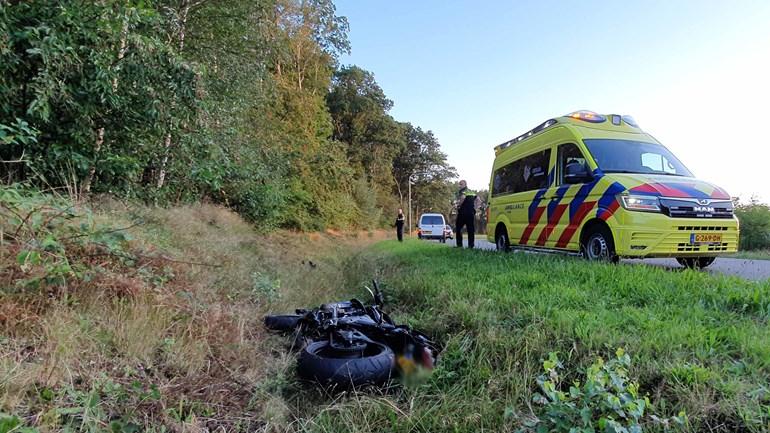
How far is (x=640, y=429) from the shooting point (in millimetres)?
1530

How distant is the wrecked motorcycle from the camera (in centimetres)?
237

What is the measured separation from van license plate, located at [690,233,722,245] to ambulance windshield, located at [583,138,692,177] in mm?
1155

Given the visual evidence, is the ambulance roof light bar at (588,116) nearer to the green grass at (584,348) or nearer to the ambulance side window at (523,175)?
the ambulance side window at (523,175)

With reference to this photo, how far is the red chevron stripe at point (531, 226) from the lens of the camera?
6867 mm

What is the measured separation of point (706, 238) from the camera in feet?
15.8

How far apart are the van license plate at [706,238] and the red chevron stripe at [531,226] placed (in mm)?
2305

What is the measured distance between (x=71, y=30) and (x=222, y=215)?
653 centimetres

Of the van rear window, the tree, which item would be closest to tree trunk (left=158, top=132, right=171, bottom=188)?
the van rear window

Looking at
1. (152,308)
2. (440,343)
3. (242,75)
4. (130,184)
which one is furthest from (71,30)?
(440,343)

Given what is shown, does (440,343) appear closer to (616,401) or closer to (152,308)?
(616,401)

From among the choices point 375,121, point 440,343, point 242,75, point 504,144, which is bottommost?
point 440,343

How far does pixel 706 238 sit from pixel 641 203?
971 mm

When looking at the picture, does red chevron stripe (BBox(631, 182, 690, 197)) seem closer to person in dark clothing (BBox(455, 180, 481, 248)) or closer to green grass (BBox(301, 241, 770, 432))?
green grass (BBox(301, 241, 770, 432))

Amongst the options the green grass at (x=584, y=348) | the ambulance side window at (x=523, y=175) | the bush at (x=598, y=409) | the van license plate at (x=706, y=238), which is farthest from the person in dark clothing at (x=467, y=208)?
the bush at (x=598, y=409)
